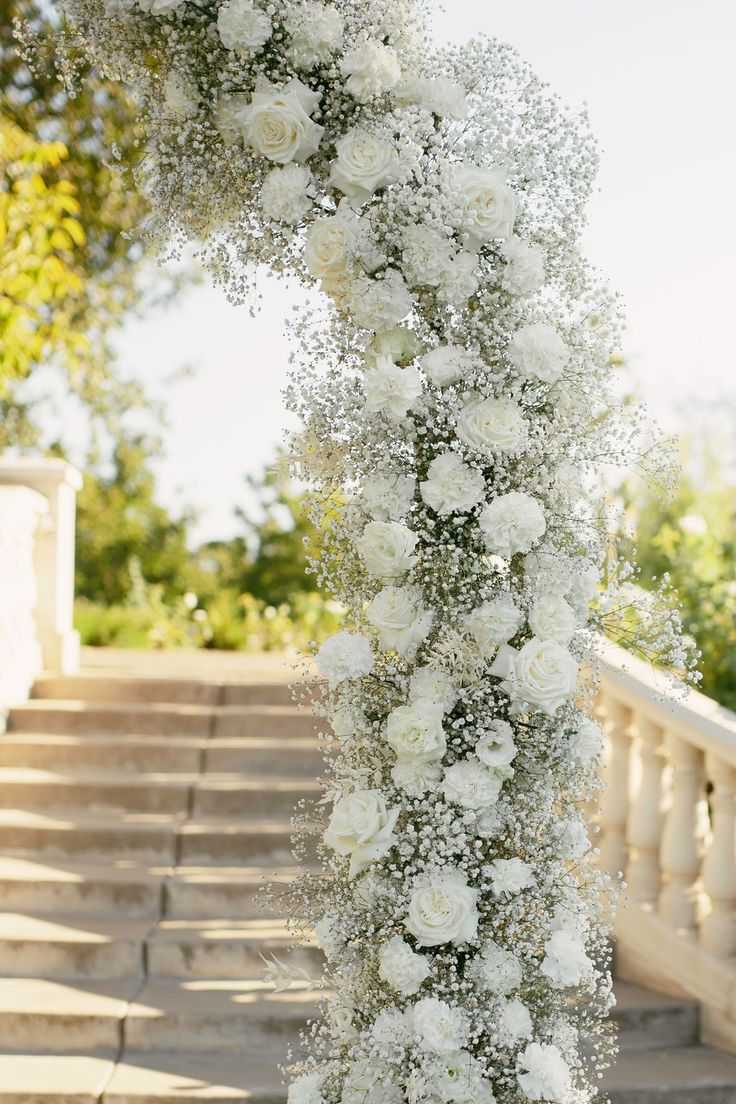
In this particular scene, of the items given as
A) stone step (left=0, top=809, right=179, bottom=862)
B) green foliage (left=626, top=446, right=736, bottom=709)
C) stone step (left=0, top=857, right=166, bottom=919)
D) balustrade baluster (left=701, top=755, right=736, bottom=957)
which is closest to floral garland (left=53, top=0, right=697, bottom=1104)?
balustrade baluster (left=701, top=755, right=736, bottom=957)

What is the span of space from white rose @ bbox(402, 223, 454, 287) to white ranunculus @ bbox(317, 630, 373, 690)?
2.48 ft

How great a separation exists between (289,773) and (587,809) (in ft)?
5.24

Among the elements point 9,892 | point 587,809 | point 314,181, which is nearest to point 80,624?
point 9,892

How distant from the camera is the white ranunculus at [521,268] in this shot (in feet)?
7.69

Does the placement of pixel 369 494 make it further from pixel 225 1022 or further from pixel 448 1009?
pixel 225 1022

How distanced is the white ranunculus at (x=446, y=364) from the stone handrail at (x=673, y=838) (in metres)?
1.62

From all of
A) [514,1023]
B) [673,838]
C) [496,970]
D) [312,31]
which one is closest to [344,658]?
[496,970]

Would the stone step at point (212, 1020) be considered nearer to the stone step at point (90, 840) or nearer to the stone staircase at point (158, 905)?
the stone staircase at point (158, 905)

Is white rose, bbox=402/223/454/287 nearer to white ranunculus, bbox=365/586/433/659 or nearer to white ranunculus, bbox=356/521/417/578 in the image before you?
white ranunculus, bbox=356/521/417/578

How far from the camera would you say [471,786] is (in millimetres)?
Result: 2295

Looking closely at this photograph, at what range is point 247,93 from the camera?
2471mm

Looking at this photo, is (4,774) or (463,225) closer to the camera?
(463,225)

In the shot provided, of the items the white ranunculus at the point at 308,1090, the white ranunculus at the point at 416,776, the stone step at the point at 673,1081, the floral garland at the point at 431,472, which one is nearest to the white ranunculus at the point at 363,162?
the floral garland at the point at 431,472

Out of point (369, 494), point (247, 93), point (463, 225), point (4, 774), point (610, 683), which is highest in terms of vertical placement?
point (247, 93)
